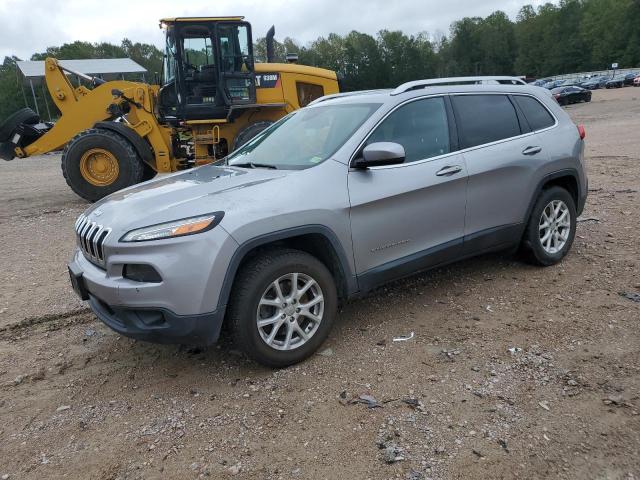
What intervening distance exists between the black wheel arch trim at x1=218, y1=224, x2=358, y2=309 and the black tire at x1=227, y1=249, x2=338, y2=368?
0.08 metres

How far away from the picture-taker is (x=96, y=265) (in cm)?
341

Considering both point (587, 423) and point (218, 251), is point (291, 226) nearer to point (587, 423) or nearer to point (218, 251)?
point (218, 251)

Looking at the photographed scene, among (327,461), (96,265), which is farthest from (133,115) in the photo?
(327,461)

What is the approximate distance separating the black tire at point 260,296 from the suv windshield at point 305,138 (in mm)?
747

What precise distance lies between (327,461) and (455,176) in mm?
2458

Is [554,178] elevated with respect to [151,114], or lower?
lower

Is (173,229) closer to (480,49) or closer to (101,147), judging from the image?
(101,147)

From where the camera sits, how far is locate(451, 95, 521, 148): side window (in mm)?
4391

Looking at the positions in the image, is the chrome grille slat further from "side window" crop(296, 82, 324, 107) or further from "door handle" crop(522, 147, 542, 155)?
"side window" crop(296, 82, 324, 107)

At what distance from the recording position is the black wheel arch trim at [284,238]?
3.15 metres

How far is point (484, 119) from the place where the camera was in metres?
4.55

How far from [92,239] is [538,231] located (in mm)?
3828

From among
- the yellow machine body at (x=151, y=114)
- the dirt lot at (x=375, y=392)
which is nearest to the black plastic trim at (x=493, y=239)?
the dirt lot at (x=375, y=392)

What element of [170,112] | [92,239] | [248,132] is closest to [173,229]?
[92,239]
